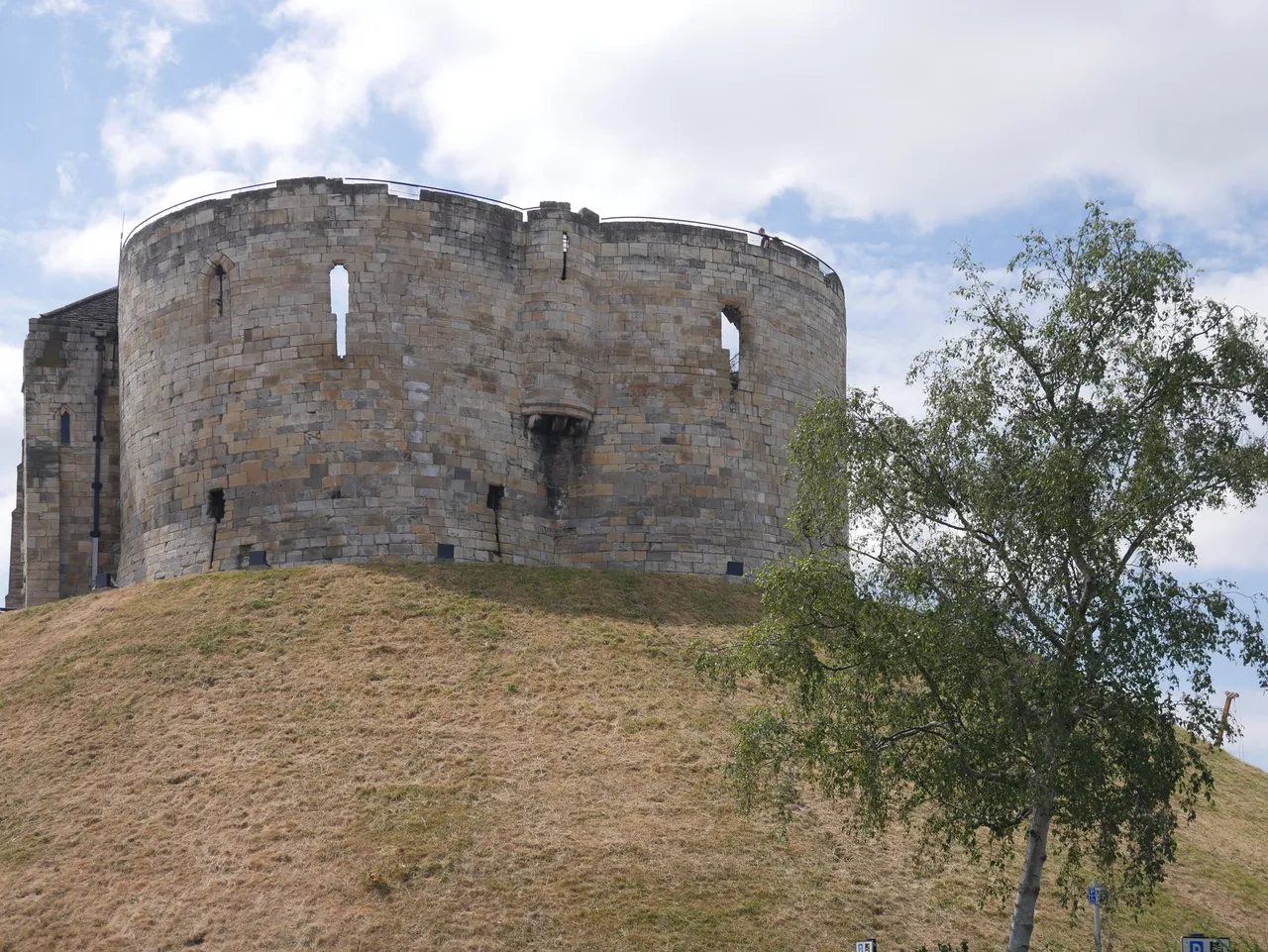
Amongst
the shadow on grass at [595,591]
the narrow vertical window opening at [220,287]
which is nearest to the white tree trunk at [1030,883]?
the shadow on grass at [595,591]

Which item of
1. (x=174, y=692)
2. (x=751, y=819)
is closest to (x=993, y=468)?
(x=751, y=819)

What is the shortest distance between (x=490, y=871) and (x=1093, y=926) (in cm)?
829

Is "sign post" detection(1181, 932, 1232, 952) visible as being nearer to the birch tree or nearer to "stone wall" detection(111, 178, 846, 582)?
the birch tree

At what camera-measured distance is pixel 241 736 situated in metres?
26.1

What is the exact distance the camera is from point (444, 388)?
3366cm

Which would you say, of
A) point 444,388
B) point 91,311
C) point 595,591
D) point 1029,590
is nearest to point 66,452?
point 91,311

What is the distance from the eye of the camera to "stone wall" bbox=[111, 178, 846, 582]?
32.9m

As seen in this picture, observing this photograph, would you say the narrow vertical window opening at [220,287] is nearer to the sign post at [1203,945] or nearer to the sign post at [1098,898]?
the sign post at [1098,898]

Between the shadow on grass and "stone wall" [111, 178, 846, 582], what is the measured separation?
0.77 metres

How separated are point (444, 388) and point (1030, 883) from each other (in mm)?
17873

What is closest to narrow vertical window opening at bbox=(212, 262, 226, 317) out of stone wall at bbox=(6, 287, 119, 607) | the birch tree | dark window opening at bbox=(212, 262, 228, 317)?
dark window opening at bbox=(212, 262, 228, 317)

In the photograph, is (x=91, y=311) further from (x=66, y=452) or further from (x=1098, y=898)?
(x=1098, y=898)

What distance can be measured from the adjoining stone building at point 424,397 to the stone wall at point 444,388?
0.05m

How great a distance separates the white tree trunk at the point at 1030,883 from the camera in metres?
18.9
